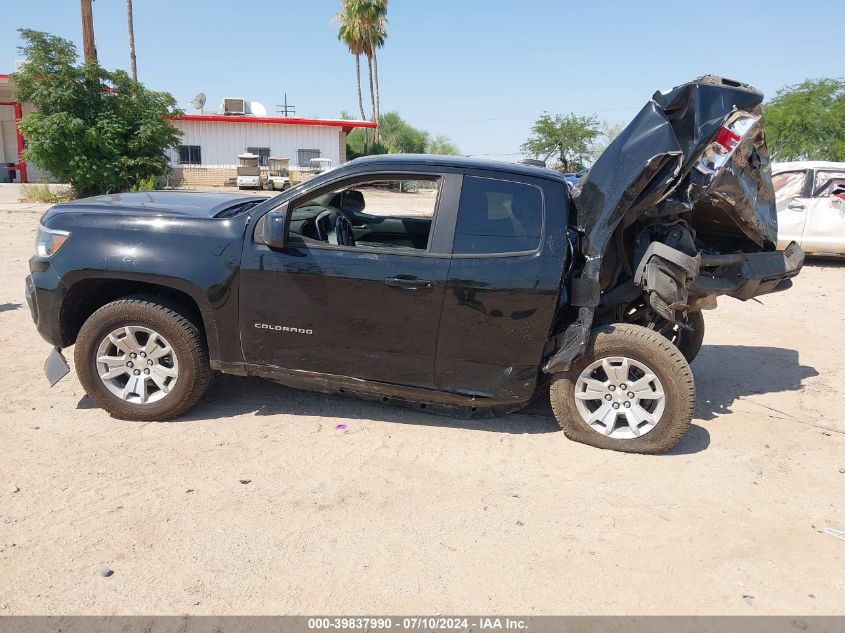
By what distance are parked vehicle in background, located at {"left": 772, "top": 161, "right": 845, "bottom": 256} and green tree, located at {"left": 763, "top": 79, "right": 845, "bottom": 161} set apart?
2009 centimetres

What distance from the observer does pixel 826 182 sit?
37.7 feet

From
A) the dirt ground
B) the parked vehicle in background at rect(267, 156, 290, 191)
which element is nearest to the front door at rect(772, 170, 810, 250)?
the dirt ground

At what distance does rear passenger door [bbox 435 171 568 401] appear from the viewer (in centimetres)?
405

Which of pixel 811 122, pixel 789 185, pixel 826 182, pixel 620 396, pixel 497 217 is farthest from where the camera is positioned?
pixel 811 122

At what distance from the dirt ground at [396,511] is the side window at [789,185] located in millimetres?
7713

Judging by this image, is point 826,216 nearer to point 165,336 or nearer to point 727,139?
point 727,139

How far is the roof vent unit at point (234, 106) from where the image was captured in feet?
111

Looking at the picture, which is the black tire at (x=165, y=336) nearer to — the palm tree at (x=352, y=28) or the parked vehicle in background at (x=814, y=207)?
the parked vehicle in background at (x=814, y=207)

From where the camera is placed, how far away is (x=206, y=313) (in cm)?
430

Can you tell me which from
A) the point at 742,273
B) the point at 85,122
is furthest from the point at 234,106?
the point at 742,273

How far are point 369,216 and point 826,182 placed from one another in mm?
9563

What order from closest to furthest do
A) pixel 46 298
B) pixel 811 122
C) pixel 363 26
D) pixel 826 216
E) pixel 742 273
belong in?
pixel 46 298
pixel 742 273
pixel 826 216
pixel 811 122
pixel 363 26

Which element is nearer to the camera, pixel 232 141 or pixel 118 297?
pixel 118 297
